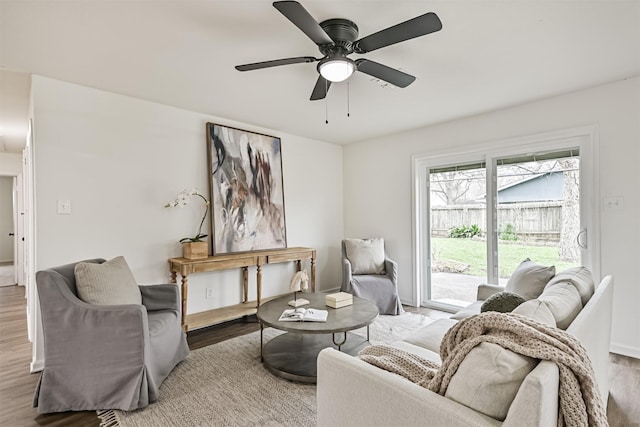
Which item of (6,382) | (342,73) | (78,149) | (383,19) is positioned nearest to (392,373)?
(342,73)

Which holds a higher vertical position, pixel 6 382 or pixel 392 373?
pixel 392 373

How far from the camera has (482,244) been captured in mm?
3771

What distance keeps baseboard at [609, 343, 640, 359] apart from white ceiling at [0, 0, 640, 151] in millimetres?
2295

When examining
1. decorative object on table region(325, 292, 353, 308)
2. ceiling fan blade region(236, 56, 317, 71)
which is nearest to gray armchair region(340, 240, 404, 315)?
decorative object on table region(325, 292, 353, 308)

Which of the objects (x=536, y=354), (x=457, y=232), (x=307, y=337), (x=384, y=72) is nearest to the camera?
(x=536, y=354)

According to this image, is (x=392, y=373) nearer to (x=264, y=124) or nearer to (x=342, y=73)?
(x=342, y=73)

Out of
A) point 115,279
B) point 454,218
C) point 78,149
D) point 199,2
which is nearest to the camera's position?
point 199,2

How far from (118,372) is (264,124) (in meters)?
2.92

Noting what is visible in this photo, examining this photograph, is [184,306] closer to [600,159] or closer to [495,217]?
[495,217]

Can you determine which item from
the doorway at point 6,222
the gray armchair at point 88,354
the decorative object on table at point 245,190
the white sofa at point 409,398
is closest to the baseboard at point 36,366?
the gray armchair at point 88,354

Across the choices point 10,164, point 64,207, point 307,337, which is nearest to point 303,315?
point 307,337

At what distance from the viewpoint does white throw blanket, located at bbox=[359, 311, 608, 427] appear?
2.91ft

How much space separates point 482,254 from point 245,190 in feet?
9.47

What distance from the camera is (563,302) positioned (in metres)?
1.46
